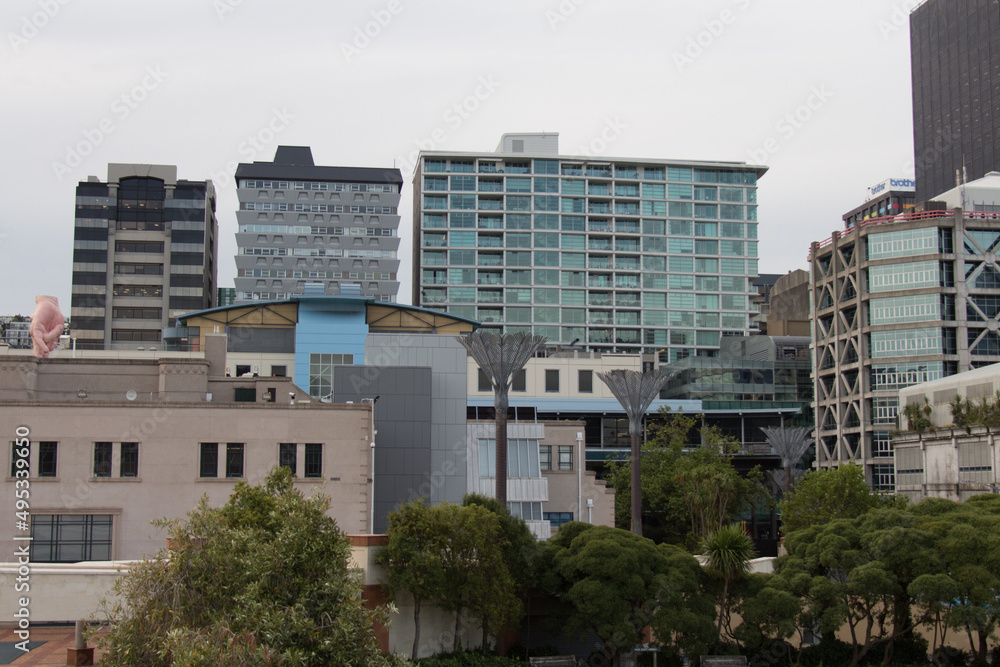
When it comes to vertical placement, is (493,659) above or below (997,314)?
below

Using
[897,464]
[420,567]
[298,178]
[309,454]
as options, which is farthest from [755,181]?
[420,567]

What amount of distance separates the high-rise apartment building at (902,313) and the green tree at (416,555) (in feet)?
203

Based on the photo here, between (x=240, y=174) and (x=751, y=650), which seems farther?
(x=240, y=174)

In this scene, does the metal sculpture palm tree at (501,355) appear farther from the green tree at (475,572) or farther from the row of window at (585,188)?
the row of window at (585,188)

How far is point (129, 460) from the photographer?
4362cm

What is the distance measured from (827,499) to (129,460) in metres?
39.6

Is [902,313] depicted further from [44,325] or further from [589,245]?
[44,325]

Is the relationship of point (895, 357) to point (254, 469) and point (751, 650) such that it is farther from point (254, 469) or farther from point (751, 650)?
point (254, 469)

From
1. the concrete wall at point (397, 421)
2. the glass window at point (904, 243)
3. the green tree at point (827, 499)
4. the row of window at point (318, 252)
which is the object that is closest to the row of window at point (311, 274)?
the row of window at point (318, 252)

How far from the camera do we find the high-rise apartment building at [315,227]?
128 metres

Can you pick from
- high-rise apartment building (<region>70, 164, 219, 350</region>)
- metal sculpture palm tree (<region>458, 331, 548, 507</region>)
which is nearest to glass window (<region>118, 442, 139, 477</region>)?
metal sculpture palm tree (<region>458, 331, 548, 507</region>)

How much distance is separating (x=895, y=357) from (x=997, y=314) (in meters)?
9.68

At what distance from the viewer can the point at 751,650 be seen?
37.8 m

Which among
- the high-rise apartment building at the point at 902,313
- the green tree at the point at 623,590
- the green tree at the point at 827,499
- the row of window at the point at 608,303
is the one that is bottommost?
the green tree at the point at 623,590
